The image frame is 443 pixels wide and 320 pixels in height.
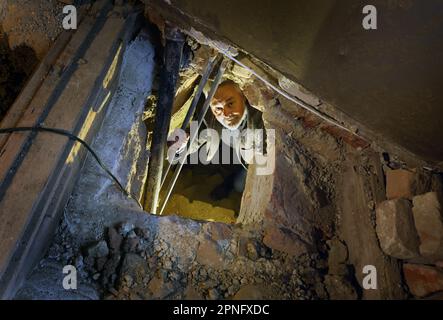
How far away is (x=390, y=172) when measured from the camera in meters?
1.86

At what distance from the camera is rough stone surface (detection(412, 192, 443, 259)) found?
4.98ft

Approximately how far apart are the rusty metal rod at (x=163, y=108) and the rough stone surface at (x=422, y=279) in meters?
1.69

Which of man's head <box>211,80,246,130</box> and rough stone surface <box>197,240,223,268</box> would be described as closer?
rough stone surface <box>197,240,223,268</box>

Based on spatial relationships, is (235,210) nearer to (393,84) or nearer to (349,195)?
(349,195)

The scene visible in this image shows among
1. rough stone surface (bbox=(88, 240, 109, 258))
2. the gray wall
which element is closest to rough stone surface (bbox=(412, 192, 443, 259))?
the gray wall

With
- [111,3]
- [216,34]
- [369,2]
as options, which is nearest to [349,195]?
[369,2]

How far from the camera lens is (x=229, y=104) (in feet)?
10.2

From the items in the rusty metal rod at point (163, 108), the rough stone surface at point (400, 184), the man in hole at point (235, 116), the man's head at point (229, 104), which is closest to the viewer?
the rough stone surface at point (400, 184)

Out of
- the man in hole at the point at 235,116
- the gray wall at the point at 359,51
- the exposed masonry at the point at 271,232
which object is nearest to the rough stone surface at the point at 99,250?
Answer: the exposed masonry at the point at 271,232

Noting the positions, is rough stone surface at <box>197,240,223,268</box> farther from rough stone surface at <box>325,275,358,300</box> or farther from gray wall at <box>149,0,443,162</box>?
gray wall at <box>149,0,443,162</box>

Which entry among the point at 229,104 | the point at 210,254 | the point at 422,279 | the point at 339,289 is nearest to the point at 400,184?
the point at 422,279

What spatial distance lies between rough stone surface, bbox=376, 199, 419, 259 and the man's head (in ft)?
5.74

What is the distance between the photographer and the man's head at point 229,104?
308 cm

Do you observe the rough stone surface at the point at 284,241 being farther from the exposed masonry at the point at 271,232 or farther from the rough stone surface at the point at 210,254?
the rough stone surface at the point at 210,254
